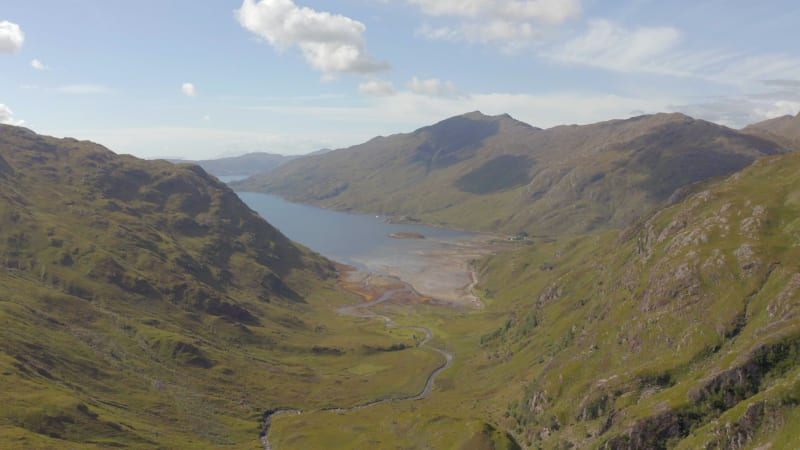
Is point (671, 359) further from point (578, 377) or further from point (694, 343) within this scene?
point (578, 377)

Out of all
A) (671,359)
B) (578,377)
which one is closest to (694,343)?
(671,359)

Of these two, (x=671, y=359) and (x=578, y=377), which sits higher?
(x=671, y=359)

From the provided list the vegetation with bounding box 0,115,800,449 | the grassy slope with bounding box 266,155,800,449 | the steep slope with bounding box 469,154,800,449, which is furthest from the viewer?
the vegetation with bounding box 0,115,800,449

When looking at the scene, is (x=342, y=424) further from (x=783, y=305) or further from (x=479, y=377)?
(x=783, y=305)

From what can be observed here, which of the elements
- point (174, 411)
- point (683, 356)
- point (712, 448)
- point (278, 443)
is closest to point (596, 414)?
point (683, 356)

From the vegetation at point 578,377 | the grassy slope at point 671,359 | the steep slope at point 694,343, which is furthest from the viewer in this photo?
the vegetation at point 578,377
